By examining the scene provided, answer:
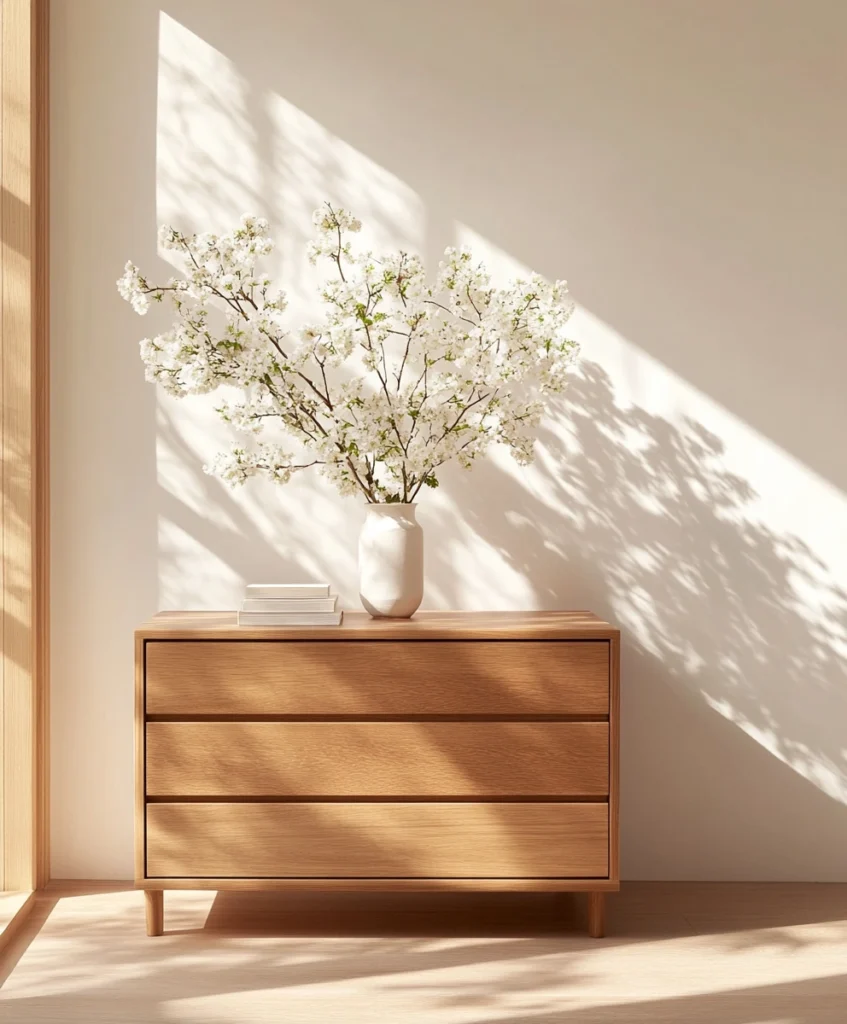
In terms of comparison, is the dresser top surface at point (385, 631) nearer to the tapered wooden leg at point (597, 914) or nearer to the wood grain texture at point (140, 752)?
the wood grain texture at point (140, 752)

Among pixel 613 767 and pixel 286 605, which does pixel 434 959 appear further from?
pixel 286 605

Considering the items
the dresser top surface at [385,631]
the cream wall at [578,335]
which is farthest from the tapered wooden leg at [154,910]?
the dresser top surface at [385,631]

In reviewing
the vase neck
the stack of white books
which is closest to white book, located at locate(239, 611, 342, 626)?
the stack of white books

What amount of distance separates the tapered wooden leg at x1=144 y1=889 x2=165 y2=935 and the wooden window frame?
47 cm

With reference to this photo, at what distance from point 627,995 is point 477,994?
0.31 meters

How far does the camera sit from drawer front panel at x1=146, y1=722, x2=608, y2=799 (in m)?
2.43

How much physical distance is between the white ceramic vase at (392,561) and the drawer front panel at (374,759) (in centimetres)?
31

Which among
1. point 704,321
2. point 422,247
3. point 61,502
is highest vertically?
point 422,247

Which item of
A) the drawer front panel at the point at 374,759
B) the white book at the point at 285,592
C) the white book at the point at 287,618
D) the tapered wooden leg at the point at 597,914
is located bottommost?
the tapered wooden leg at the point at 597,914

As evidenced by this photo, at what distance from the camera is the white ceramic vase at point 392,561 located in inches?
102

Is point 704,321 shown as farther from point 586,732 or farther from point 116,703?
point 116,703

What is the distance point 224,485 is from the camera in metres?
2.92

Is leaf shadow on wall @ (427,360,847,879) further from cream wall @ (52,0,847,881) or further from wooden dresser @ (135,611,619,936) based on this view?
wooden dresser @ (135,611,619,936)

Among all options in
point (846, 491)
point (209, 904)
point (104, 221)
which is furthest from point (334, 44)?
point (209, 904)
